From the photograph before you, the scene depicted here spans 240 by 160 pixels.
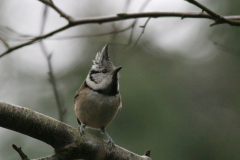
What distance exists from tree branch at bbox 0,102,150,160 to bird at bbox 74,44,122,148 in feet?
2.31

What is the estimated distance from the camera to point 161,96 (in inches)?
291

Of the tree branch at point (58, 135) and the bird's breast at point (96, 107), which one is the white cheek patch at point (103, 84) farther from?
the tree branch at point (58, 135)

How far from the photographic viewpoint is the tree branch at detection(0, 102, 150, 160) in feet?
8.34

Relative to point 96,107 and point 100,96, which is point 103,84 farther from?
point 96,107

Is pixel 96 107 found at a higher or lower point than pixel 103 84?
lower

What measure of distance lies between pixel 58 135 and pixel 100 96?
128cm

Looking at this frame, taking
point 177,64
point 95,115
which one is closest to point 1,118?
point 95,115

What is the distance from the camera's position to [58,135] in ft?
9.37

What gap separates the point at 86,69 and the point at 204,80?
11.5 ft

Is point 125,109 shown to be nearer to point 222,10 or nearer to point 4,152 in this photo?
point 4,152

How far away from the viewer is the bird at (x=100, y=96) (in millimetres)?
4027

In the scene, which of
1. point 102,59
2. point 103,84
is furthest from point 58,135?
point 102,59

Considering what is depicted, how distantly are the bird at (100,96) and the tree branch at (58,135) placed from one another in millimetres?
705

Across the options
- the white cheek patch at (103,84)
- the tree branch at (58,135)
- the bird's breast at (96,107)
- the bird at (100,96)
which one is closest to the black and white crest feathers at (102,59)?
the bird at (100,96)
